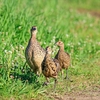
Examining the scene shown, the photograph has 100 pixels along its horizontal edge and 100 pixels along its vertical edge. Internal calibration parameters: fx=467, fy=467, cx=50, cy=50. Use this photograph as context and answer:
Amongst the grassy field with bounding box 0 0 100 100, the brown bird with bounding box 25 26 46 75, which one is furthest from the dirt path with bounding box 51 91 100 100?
the brown bird with bounding box 25 26 46 75

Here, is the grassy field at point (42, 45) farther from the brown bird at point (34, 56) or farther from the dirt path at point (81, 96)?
the brown bird at point (34, 56)

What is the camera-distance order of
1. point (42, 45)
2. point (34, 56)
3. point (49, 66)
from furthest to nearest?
point (42, 45), point (34, 56), point (49, 66)

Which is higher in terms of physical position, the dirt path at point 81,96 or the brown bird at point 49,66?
the brown bird at point 49,66

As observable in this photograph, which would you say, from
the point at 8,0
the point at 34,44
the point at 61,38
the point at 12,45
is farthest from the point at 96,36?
the point at 34,44

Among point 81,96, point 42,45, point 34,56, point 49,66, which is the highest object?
point 42,45

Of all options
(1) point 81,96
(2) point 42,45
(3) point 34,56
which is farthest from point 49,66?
(2) point 42,45

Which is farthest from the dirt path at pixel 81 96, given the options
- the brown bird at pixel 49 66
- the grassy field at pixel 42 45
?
the brown bird at pixel 49 66

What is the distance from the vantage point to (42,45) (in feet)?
32.2

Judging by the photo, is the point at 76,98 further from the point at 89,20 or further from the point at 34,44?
the point at 89,20

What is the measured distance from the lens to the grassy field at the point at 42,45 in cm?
732

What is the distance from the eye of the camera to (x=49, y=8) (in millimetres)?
13305

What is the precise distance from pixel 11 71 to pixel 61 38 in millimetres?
2905

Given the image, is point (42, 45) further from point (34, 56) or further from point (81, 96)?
point (81, 96)

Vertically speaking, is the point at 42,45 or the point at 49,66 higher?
the point at 42,45
